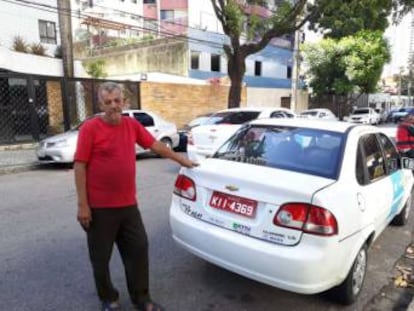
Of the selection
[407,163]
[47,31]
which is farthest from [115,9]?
[407,163]

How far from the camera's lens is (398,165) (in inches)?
177

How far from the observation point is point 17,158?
34.2ft

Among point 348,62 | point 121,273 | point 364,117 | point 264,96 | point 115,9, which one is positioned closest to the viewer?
point 121,273

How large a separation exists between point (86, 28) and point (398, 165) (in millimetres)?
32974

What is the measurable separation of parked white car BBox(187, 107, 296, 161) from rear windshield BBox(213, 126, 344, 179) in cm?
368

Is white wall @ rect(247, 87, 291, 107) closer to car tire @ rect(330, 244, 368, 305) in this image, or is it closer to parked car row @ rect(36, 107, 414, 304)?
parked car row @ rect(36, 107, 414, 304)

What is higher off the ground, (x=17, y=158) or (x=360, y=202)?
(x=360, y=202)

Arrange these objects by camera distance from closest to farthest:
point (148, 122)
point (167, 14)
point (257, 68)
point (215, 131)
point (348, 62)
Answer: point (215, 131) → point (148, 122) → point (348, 62) → point (257, 68) → point (167, 14)

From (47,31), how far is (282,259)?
26.9 metres

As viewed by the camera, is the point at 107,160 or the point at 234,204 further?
the point at 234,204

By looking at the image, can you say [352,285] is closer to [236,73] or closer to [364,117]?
[236,73]

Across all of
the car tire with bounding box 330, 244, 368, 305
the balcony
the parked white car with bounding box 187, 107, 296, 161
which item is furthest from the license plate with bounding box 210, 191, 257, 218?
the balcony

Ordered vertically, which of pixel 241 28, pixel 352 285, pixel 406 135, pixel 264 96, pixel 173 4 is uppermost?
pixel 173 4

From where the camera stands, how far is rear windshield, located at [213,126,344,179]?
3.24m
